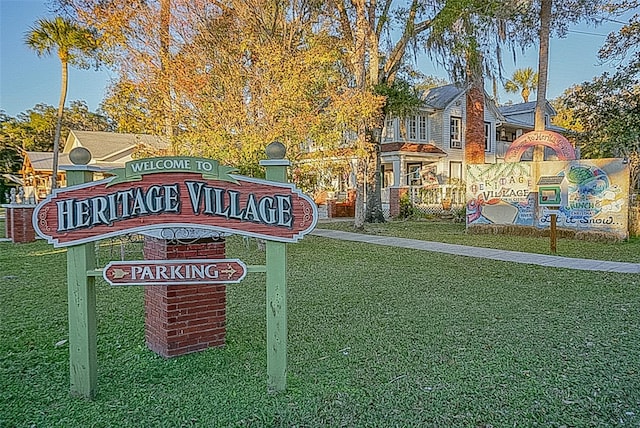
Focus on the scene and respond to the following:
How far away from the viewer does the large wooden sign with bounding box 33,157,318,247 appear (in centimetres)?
303

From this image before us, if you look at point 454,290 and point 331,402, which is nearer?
point 331,402

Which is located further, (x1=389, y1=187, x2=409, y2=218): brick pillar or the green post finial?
(x1=389, y1=187, x2=409, y2=218): brick pillar

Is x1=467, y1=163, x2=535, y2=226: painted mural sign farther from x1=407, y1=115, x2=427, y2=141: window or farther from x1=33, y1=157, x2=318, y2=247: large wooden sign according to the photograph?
x1=33, y1=157, x2=318, y2=247: large wooden sign

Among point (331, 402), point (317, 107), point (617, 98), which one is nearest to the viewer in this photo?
point (331, 402)

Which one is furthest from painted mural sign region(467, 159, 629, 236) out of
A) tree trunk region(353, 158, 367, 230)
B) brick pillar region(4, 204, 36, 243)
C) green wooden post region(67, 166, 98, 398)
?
brick pillar region(4, 204, 36, 243)

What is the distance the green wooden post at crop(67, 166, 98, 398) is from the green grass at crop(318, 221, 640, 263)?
881cm

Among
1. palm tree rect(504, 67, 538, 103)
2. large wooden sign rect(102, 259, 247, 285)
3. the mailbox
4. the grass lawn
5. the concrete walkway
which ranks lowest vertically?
the grass lawn

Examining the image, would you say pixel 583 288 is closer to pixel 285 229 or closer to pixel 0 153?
pixel 285 229

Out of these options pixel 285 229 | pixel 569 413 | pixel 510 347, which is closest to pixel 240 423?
pixel 285 229

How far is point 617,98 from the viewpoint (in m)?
14.5

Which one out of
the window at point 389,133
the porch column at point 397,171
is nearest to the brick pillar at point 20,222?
the porch column at point 397,171

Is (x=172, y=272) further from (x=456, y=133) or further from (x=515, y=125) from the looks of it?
(x=515, y=125)

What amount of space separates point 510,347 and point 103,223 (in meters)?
3.47

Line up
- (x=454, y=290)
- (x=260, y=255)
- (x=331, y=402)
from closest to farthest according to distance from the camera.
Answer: (x=331, y=402), (x=454, y=290), (x=260, y=255)
